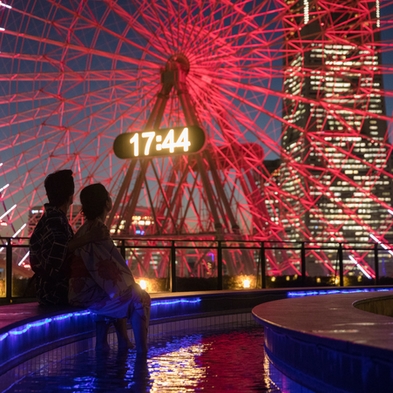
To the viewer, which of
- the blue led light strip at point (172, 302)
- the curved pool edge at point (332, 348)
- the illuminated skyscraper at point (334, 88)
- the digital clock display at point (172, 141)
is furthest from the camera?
the illuminated skyscraper at point (334, 88)

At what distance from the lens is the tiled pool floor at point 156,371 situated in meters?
4.44

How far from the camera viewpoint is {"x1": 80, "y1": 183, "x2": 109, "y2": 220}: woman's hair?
5.99 metres

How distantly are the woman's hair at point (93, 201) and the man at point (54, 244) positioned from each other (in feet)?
0.65

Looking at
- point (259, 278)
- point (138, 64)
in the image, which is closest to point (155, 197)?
point (138, 64)

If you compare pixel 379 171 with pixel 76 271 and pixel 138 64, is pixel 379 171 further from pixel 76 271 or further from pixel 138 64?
pixel 76 271

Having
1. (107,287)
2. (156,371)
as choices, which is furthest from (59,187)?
(156,371)

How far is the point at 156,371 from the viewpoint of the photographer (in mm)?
5078

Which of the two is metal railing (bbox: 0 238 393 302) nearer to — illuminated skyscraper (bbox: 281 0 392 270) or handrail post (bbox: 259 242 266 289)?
handrail post (bbox: 259 242 266 289)

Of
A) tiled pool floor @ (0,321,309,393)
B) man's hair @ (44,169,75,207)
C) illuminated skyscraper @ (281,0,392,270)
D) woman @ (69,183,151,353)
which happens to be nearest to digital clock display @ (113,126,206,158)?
illuminated skyscraper @ (281,0,392,270)

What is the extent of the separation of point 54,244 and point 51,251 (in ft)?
0.21

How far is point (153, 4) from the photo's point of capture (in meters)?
22.8

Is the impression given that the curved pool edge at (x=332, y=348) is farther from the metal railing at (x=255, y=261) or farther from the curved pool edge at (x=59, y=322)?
the metal railing at (x=255, y=261)

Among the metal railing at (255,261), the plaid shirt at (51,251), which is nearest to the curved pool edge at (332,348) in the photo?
the plaid shirt at (51,251)

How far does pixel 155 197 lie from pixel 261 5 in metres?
9.02
